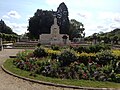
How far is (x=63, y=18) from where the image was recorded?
7175 cm

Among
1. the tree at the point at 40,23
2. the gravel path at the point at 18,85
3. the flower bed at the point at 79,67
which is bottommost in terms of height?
the gravel path at the point at 18,85

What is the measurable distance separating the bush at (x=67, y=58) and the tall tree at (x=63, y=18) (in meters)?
56.2

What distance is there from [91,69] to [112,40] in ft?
167

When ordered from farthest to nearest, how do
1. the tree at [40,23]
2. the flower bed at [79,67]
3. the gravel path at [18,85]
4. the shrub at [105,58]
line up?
the tree at [40,23] < the shrub at [105,58] < the flower bed at [79,67] < the gravel path at [18,85]

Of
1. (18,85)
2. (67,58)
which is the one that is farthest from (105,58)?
(18,85)

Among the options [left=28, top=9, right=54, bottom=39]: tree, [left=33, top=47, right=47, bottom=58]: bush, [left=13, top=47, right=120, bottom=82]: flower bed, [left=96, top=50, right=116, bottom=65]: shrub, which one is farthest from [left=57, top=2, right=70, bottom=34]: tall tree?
[left=96, top=50, right=116, bottom=65]: shrub

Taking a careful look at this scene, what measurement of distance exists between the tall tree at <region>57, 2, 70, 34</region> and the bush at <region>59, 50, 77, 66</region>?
5615cm

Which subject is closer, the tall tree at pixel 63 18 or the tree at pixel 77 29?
the tall tree at pixel 63 18

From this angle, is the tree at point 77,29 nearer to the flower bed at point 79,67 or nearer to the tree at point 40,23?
the tree at point 40,23

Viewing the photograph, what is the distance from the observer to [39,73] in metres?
12.7

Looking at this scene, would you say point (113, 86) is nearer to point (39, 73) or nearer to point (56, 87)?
point (56, 87)

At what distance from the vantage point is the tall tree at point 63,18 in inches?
2776

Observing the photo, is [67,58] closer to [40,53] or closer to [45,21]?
[40,53]

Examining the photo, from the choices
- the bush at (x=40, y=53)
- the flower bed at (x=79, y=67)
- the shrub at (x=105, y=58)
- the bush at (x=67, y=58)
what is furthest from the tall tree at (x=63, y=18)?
the shrub at (x=105, y=58)
